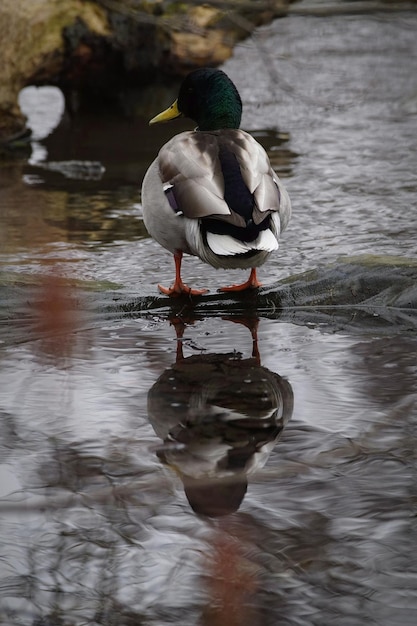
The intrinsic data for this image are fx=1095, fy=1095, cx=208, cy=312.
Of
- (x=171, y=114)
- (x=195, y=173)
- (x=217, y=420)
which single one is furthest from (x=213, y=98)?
(x=217, y=420)

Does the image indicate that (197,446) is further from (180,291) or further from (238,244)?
(180,291)

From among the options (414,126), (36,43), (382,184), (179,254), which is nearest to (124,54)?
(36,43)

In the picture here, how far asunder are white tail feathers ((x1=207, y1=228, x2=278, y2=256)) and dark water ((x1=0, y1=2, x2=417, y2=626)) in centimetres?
38

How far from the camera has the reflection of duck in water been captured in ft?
10.3

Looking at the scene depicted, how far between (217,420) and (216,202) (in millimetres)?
1177

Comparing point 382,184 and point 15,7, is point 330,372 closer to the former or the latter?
point 382,184

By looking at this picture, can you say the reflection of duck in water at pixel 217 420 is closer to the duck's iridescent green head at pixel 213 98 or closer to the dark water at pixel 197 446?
the dark water at pixel 197 446

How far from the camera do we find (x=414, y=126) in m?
9.86

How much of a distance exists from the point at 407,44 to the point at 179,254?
9.33 metres

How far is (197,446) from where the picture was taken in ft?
11.1

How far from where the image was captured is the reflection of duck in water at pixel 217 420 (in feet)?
10.3

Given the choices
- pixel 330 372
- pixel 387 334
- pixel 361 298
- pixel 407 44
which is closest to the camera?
pixel 330 372

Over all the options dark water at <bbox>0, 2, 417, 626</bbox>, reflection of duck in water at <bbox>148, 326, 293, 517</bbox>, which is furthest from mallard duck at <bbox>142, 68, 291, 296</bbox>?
reflection of duck in water at <bbox>148, 326, 293, 517</bbox>

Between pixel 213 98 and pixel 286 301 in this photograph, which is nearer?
pixel 286 301
